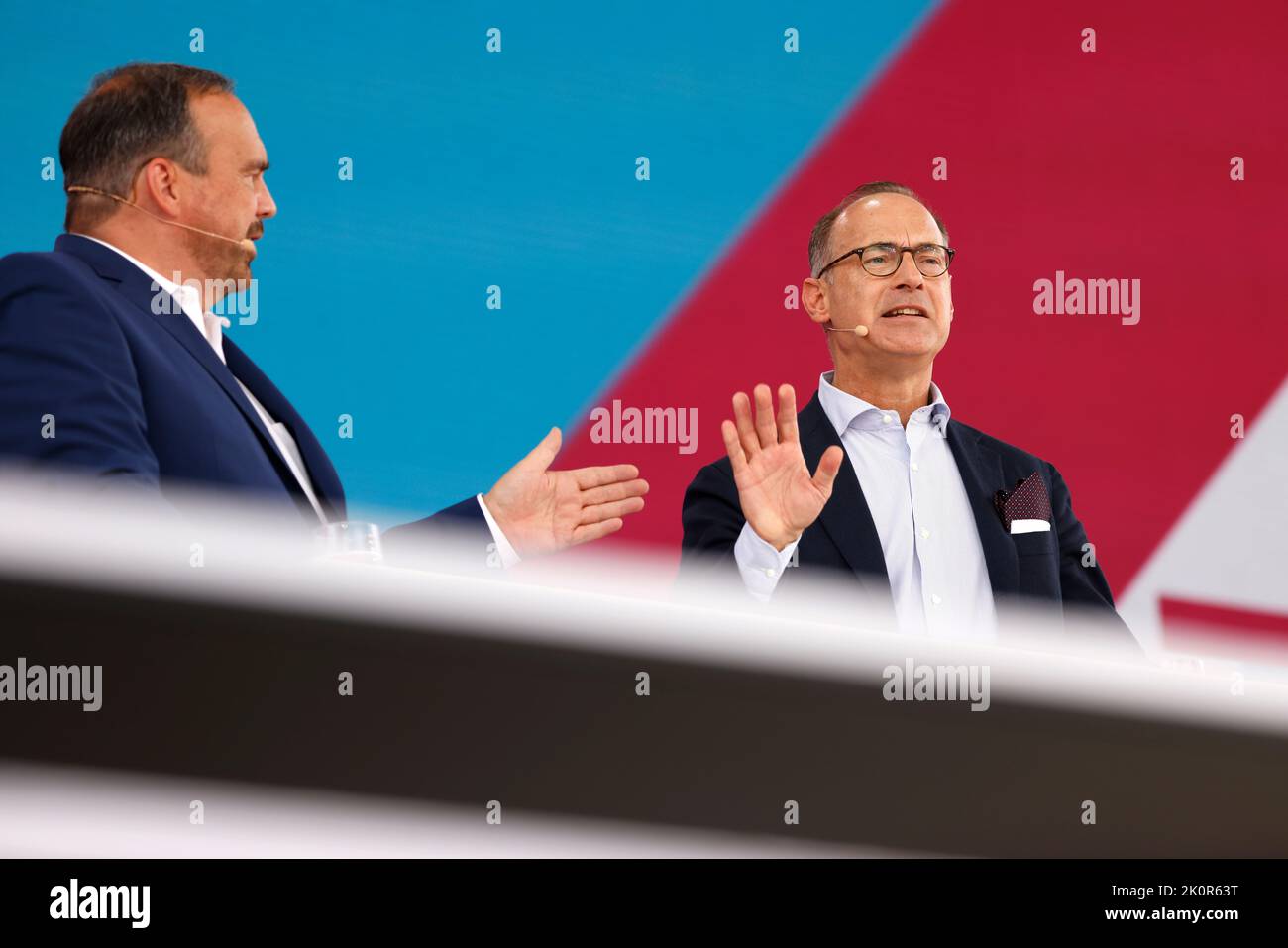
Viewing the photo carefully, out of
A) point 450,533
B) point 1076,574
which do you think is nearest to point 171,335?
point 450,533

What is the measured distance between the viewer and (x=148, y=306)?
256cm

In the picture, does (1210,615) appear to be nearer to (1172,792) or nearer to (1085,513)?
(1085,513)

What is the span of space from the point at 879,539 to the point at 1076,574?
427 millimetres

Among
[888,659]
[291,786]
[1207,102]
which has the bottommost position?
[291,786]

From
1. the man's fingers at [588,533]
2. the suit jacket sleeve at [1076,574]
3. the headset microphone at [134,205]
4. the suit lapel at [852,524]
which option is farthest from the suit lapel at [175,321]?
the suit jacket sleeve at [1076,574]

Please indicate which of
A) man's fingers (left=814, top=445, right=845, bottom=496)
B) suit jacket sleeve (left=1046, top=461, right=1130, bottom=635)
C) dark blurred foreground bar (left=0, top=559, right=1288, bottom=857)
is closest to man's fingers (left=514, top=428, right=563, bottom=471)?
dark blurred foreground bar (left=0, top=559, right=1288, bottom=857)

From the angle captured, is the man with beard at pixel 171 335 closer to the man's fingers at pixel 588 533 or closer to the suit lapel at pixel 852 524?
the man's fingers at pixel 588 533

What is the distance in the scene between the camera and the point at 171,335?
254cm

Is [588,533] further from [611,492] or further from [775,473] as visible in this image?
[775,473]

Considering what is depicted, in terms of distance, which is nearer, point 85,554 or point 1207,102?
point 85,554

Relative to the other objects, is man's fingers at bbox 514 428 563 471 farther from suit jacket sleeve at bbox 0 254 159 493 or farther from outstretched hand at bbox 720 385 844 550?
suit jacket sleeve at bbox 0 254 159 493

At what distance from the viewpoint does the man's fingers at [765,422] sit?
2779mm

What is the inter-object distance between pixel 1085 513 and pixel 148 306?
7.41 ft
